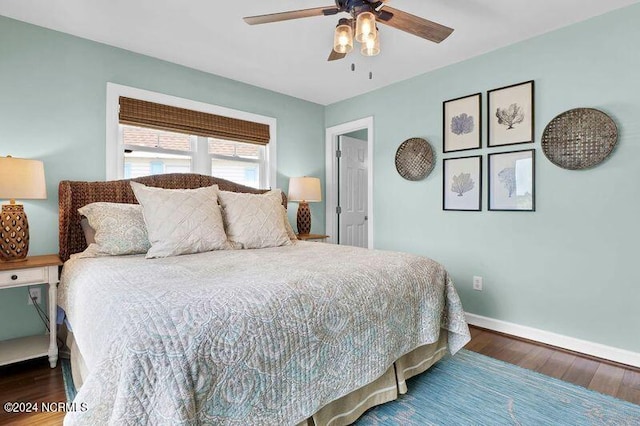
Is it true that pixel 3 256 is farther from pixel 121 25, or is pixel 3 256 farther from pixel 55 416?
pixel 121 25

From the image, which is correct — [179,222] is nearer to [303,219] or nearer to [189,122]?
[189,122]

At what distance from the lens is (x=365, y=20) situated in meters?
1.64

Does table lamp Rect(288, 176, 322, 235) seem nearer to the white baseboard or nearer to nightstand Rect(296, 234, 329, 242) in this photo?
nightstand Rect(296, 234, 329, 242)

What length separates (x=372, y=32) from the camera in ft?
5.53

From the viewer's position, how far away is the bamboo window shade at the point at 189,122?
9.44 feet

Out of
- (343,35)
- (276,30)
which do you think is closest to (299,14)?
(343,35)

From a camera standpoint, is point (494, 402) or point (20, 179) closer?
point (494, 402)

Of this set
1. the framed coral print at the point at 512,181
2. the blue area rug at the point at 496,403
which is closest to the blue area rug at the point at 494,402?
the blue area rug at the point at 496,403

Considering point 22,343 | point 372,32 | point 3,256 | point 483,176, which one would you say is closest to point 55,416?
point 22,343

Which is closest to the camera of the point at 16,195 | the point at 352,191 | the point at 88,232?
the point at 16,195

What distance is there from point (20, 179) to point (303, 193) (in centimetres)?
244

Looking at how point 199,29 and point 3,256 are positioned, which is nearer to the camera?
point 3,256

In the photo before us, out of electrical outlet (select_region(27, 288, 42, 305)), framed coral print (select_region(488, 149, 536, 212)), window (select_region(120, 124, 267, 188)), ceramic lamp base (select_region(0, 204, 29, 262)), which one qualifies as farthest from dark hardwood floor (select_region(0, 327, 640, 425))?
window (select_region(120, 124, 267, 188))

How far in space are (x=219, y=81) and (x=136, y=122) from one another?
3.23ft
